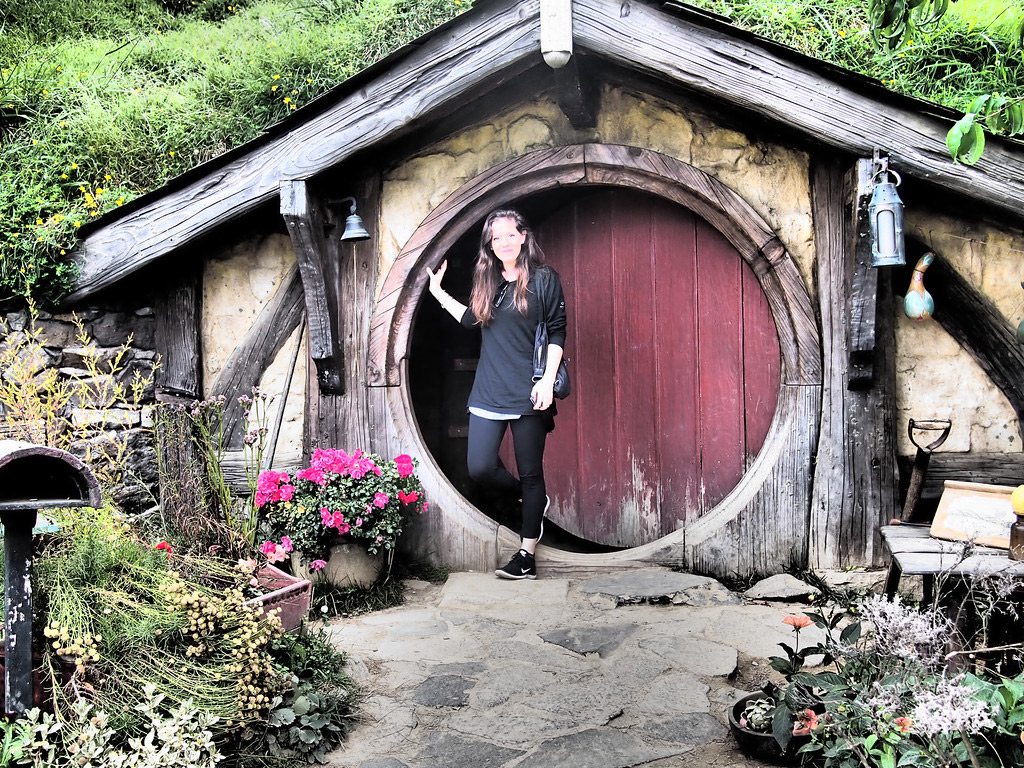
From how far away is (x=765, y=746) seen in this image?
271 centimetres

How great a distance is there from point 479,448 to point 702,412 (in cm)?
138

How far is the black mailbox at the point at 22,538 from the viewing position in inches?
96.3

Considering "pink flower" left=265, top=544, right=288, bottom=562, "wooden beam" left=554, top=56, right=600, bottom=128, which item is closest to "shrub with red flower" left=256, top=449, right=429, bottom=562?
"pink flower" left=265, top=544, right=288, bottom=562

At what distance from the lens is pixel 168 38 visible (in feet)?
24.2

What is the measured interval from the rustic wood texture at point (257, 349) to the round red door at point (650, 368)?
66.3 inches

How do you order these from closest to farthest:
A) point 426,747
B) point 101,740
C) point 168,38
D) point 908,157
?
1. point 101,740
2. point 426,747
3. point 908,157
4. point 168,38

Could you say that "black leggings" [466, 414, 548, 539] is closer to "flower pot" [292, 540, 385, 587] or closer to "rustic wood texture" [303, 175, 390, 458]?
"rustic wood texture" [303, 175, 390, 458]

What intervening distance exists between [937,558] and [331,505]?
2.75 meters

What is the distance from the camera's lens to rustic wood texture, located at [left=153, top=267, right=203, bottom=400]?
16.8 ft

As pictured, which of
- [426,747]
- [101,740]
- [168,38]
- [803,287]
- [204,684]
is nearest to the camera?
[101,740]

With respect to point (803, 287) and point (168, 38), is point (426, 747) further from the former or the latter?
point (168, 38)

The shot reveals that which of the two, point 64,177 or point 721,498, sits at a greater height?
point 64,177

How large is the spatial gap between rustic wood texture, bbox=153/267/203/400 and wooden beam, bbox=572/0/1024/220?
2551mm

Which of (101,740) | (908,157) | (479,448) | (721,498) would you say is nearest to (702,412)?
(721,498)
